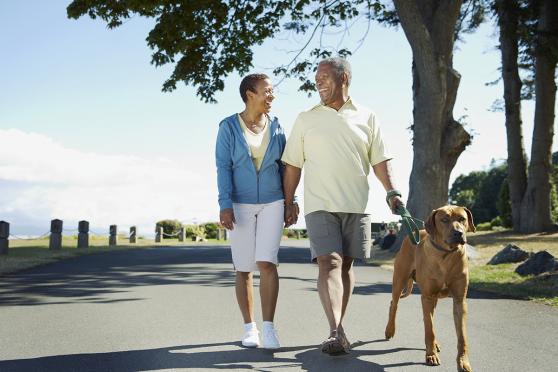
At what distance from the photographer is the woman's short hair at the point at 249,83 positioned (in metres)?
5.48

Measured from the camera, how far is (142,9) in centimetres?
1748

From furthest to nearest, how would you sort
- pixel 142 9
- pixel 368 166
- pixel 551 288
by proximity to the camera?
1. pixel 142 9
2. pixel 551 288
3. pixel 368 166

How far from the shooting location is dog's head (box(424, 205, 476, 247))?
4445 mm

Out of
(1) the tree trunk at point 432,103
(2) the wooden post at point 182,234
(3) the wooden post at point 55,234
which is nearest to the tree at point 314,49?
(1) the tree trunk at point 432,103

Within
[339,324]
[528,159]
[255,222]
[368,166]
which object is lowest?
[339,324]

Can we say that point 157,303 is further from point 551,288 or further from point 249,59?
point 249,59

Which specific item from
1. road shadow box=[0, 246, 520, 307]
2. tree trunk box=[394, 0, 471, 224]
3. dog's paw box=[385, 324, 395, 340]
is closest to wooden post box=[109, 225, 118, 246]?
road shadow box=[0, 246, 520, 307]

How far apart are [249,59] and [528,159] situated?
13812 millimetres

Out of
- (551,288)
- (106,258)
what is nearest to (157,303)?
(551,288)

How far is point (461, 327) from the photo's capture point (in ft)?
14.9

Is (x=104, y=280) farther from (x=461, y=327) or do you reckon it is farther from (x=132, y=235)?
(x=132, y=235)

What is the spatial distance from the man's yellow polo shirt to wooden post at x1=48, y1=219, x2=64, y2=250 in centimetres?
1741

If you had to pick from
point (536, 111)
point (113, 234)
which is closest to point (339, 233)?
point (536, 111)

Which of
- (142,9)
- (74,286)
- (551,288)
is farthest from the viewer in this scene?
(142,9)
